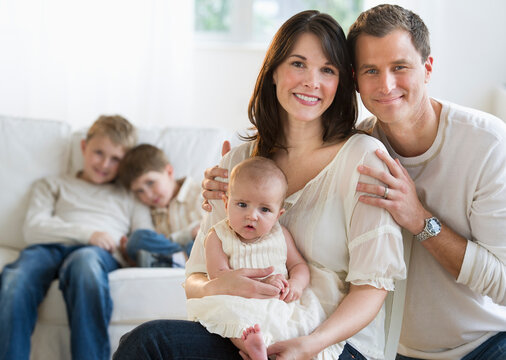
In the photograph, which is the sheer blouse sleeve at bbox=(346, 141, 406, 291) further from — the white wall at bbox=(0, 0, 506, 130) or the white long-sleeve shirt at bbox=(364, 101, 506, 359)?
the white wall at bbox=(0, 0, 506, 130)

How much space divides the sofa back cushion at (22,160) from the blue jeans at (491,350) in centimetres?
200

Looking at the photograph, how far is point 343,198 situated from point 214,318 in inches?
16.1

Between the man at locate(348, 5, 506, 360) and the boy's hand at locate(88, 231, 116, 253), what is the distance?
1399mm

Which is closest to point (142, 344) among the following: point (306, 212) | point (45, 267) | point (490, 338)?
point (306, 212)

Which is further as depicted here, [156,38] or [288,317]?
[156,38]

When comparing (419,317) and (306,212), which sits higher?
(306,212)

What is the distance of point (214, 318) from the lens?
137 centimetres

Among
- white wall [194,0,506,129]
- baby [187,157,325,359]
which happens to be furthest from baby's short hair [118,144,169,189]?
white wall [194,0,506,129]

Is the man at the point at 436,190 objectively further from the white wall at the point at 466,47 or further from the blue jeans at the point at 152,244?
the white wall at the point at 466,47

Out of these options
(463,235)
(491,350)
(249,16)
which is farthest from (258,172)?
(249,16)

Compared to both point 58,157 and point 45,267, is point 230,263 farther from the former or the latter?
point 58,157

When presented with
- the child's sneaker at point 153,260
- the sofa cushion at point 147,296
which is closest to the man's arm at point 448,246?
the sofa cushion at point 147,296

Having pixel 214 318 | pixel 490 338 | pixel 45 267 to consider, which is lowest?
pixel 45 267

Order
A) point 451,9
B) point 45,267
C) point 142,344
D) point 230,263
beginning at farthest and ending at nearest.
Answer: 1. point 451,9
2. point 45,267
3. point 230,263
4. point 142,344
